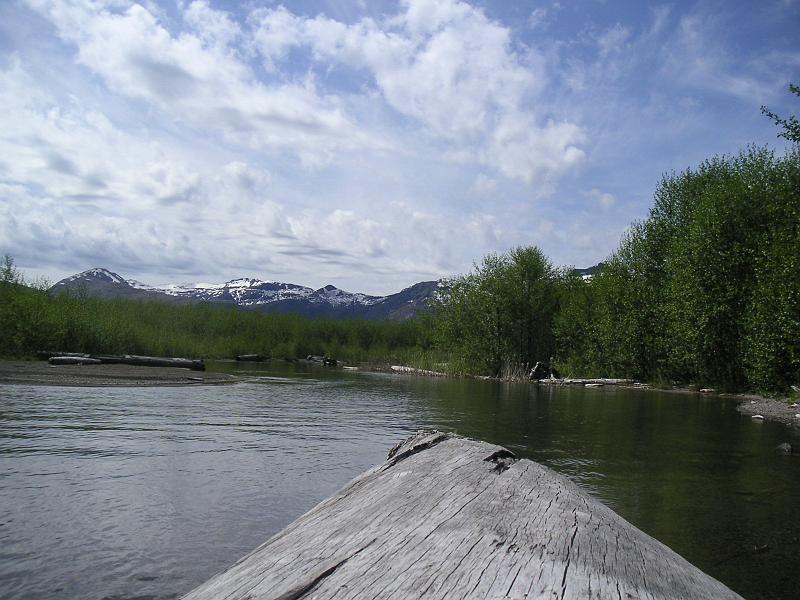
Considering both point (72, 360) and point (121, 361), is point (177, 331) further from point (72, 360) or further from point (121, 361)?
point (72, 360)

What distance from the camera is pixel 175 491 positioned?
6977 mm

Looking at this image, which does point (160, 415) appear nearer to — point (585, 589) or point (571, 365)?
point (585, 589)

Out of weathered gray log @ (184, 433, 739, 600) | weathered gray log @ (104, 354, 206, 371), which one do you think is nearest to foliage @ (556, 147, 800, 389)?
weathered gray log @ (184, 433, 739, 600)

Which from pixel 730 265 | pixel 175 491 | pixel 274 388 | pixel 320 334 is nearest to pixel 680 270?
pixel 730 265

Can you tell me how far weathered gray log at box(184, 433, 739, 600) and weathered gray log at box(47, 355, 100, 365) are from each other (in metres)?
26.1

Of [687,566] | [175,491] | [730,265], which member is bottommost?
[175,491]

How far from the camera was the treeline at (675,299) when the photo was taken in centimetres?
2253

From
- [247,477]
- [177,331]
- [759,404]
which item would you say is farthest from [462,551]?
[177,331]

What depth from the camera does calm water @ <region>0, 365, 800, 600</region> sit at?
16.3ft

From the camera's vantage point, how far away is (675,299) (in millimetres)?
29859

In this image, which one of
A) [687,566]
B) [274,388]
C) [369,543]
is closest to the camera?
[369,543]

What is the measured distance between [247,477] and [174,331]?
48757mm

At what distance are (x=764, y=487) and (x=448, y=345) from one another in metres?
41.5

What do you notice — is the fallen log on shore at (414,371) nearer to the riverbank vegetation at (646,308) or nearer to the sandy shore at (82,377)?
the riverbank vegetation at (646,308)
